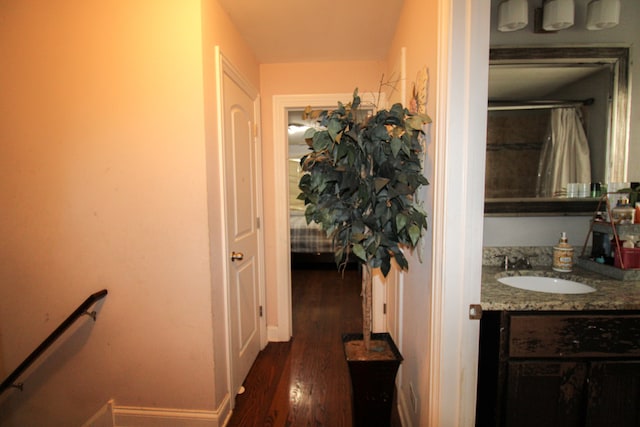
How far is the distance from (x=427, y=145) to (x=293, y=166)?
5001 mm

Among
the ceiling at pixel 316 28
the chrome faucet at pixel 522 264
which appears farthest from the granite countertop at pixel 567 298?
the ceiling at pixel 316 28

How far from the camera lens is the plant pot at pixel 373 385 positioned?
1.21m

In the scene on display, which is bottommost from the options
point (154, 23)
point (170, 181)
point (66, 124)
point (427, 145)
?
point (170, 181)

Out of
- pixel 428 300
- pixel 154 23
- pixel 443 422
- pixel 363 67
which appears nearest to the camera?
pixel 443 422

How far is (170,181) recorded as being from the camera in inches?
56.4

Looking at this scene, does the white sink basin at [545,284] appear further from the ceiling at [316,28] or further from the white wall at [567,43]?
the ceiling at [316,28]

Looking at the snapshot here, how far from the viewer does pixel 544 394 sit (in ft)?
3.39

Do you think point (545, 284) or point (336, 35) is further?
point (336, 35)

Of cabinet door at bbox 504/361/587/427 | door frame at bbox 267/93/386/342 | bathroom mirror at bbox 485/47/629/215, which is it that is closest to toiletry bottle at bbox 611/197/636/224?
bathroom mirror at bbox 485/47/629/215

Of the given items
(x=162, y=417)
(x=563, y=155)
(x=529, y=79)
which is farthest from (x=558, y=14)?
(x=162, y=417)

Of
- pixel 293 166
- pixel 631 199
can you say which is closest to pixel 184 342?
pixel 631 199

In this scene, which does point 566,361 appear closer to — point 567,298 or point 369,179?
point 567,298

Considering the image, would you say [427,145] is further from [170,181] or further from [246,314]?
[246,314]

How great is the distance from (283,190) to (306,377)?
4.90 feet
